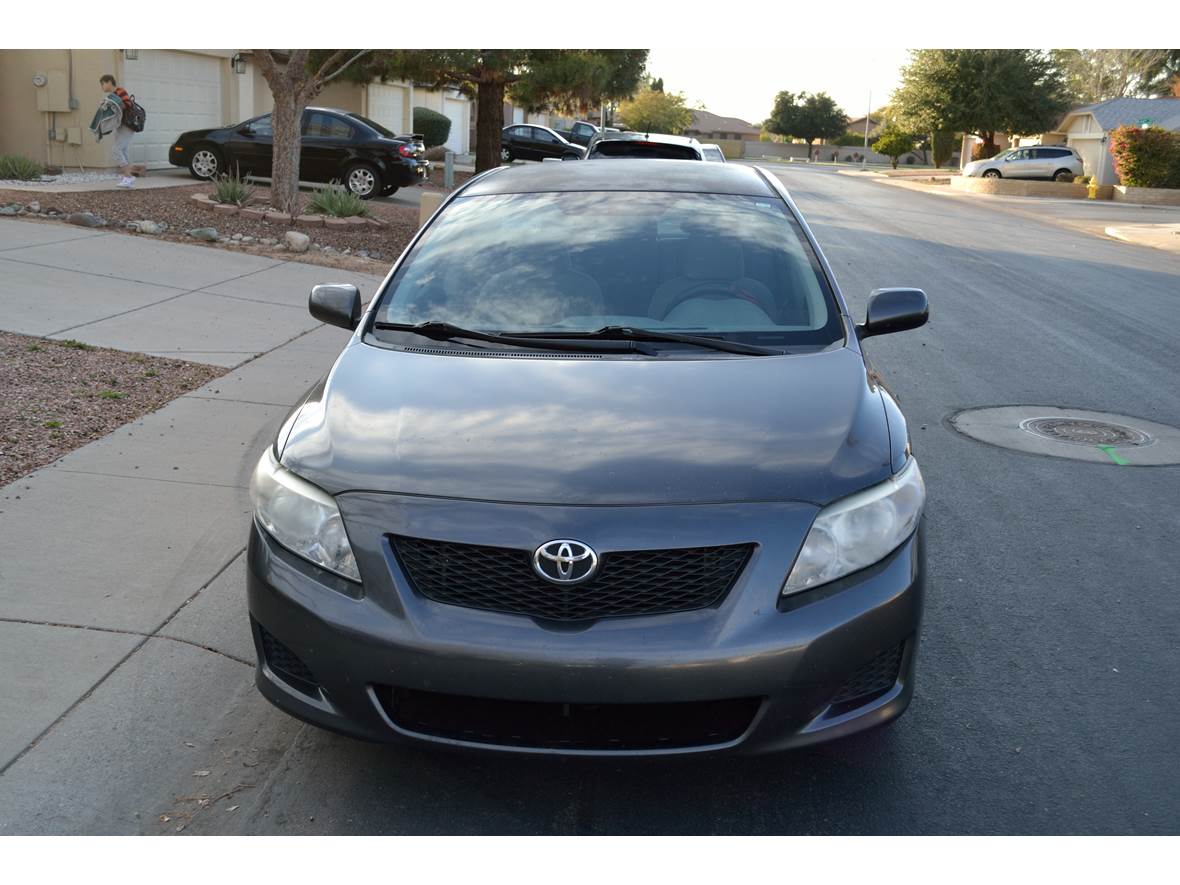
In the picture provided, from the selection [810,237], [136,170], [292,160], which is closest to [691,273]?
[810,237]

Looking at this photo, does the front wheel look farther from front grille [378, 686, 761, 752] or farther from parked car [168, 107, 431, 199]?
front grille [378, 686, 761, 752]

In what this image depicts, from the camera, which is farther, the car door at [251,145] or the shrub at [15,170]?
the car door at [251,145]

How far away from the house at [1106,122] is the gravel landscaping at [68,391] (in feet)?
152

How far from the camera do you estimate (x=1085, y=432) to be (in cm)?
762

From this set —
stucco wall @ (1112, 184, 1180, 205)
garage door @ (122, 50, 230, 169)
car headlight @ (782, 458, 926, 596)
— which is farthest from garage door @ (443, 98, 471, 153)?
car headlight @ (782, 458, 926, 596)

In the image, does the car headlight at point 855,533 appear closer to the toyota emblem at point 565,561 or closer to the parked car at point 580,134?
the toyota emblem at point 565,561

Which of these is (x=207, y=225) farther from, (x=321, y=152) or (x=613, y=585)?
(x=613, y=585)

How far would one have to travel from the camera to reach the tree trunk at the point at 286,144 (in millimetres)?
16328

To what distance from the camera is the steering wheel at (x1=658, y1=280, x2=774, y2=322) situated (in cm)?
450

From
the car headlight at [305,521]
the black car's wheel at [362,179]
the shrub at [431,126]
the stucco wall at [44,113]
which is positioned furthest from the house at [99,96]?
the car headlight at [305,521]

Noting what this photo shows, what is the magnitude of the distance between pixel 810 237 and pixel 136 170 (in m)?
19.6

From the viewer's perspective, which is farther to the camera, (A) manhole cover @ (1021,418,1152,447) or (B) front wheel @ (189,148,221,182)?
(B) front wheel @ (189,148,221,182)

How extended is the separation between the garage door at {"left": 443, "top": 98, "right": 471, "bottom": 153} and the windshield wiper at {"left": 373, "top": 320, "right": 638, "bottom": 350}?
4492cm

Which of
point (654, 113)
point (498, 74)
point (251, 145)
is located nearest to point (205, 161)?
point (251, 145)
